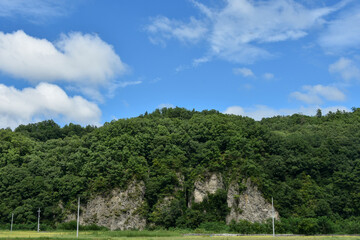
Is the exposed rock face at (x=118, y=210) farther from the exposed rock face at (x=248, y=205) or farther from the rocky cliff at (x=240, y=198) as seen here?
the exposed rock face at (x=248, y=205)

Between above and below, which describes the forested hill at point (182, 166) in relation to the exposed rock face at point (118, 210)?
above

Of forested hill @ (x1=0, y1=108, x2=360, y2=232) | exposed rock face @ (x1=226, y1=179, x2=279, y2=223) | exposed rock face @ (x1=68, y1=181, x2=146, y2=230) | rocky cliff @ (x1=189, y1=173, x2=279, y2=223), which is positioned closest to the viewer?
exposed rock face @ (x1=226, y1=179, x2=279, y2=223)

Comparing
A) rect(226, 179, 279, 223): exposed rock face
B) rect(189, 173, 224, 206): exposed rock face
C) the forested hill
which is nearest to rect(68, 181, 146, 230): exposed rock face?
the forested hill

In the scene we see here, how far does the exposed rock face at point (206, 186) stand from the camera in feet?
260

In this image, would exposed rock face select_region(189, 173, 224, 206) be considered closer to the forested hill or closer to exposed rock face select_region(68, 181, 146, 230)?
the forested hill

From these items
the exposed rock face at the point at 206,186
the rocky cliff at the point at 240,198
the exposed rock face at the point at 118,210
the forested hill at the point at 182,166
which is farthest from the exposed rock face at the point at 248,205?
the exposed rock face at the point at 118,210

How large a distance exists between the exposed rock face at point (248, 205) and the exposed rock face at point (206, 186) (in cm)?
358

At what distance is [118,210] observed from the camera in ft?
251

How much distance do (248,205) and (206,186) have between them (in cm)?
1019

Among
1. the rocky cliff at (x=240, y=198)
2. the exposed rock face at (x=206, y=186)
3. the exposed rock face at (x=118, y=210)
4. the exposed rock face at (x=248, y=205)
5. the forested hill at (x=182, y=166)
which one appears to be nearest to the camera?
the exposed rock face at (x=248, y=205)

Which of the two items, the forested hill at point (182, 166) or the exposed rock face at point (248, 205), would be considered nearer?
the exposed rock face at point (248, 205)

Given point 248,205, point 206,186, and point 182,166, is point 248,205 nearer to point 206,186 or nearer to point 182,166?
point 206,186

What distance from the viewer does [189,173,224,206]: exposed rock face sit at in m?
79.2

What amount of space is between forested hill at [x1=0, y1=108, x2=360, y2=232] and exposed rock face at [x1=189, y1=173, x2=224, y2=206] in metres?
1.70
